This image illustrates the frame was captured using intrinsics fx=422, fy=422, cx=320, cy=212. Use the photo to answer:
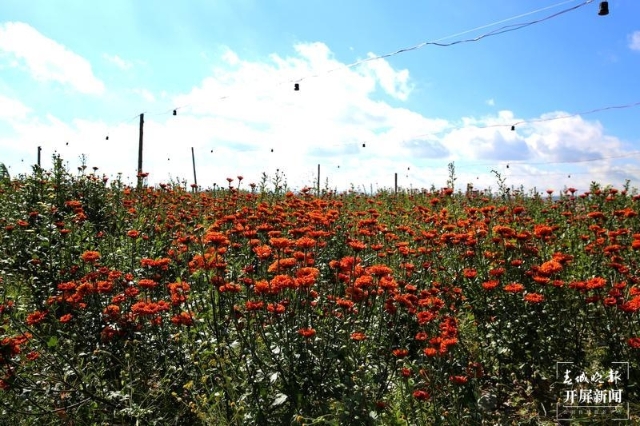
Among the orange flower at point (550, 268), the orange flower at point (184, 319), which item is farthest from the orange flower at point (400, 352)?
the orange flower at point (184, 319)

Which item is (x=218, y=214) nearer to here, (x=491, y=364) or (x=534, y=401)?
(x=491, y=364)

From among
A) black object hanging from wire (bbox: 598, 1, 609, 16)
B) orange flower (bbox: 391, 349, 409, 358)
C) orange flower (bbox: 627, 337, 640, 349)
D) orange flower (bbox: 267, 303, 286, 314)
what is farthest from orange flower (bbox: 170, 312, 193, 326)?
black object hanging from wire (bbox: 598, 1, 609, 16)

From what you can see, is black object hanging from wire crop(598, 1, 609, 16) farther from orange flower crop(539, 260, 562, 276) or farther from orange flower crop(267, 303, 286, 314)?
orange flower crop(267, 303, 286, 314)

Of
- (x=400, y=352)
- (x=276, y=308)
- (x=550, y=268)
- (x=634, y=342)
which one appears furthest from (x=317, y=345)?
(x=634, y=342)

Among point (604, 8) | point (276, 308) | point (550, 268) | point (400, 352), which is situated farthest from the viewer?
point (604, 8)

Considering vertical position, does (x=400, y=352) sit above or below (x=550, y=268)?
below

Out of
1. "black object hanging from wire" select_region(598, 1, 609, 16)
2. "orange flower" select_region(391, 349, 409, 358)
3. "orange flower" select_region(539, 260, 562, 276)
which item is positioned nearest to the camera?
"orange flower" select_region(391, 349, 409, 358)

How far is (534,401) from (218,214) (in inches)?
177

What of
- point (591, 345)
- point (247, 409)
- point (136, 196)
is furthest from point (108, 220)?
point (591, 345)

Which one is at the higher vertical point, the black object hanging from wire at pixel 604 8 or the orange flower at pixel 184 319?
the black object hanging from wire at pixel 604 8

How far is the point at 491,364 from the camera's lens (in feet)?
10.8

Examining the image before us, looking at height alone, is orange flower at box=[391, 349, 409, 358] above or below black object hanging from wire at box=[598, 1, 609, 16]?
below

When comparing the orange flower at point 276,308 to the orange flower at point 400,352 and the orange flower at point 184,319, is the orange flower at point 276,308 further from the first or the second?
the orange flower at point 400,352

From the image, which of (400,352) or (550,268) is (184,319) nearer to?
(400,352)
